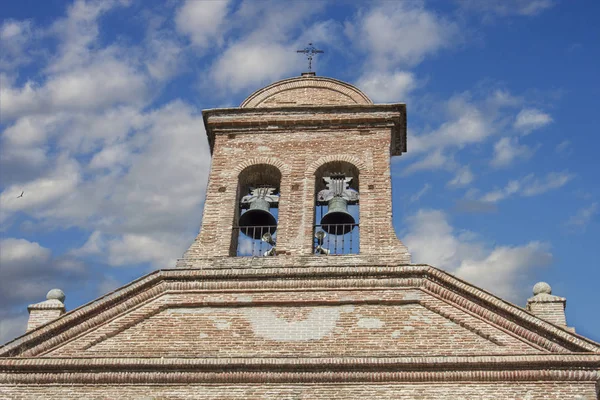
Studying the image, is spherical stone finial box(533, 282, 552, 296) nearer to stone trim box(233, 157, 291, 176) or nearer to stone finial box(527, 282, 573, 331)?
stone finial box(527, 282, 573, 331)

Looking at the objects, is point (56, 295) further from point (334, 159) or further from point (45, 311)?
point (334, 159)

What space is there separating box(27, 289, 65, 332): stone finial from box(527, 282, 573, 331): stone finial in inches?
266

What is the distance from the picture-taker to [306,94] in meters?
13.4

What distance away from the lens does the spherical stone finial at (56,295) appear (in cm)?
1075

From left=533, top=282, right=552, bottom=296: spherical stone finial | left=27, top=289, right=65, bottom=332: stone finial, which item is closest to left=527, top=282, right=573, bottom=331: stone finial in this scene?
left=533, top=282, right=552, bottom=296: spherical stone finial

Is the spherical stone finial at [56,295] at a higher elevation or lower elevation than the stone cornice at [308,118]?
lower

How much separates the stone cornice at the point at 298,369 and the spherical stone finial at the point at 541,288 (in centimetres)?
130

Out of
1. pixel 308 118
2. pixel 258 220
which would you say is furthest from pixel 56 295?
pixel 308 118

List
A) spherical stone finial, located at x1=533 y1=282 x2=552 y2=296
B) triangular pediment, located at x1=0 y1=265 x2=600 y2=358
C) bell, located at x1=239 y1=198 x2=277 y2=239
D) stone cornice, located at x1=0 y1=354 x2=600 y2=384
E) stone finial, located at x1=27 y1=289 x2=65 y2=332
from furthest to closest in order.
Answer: bell, located at x1=239 y1=198 x2=277 y2=239, stone finial, located at x1=27 y1=289 x2=65 y2=332, spherical stone finial, located at x1=533 y1=282 x2=552 y2=296, triangular pediment, located at x1=0 y1=265 x2=600 y2=358, stone cornice, located at x1=0 y1=354 x2=600 y2=384

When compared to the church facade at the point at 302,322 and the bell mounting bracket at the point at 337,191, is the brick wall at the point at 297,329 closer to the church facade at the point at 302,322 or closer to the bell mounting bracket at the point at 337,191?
the church facade at the point at 302,322

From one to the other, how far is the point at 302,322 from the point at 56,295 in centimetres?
375

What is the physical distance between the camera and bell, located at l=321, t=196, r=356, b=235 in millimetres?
11516

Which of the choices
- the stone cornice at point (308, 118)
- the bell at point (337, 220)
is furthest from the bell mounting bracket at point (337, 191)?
the stone cornice at point (308, 118)

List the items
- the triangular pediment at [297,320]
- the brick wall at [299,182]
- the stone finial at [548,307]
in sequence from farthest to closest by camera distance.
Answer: the brick wall at [299,182]
the stone finial at [548,307]
the triangular pediment at [297,320]
